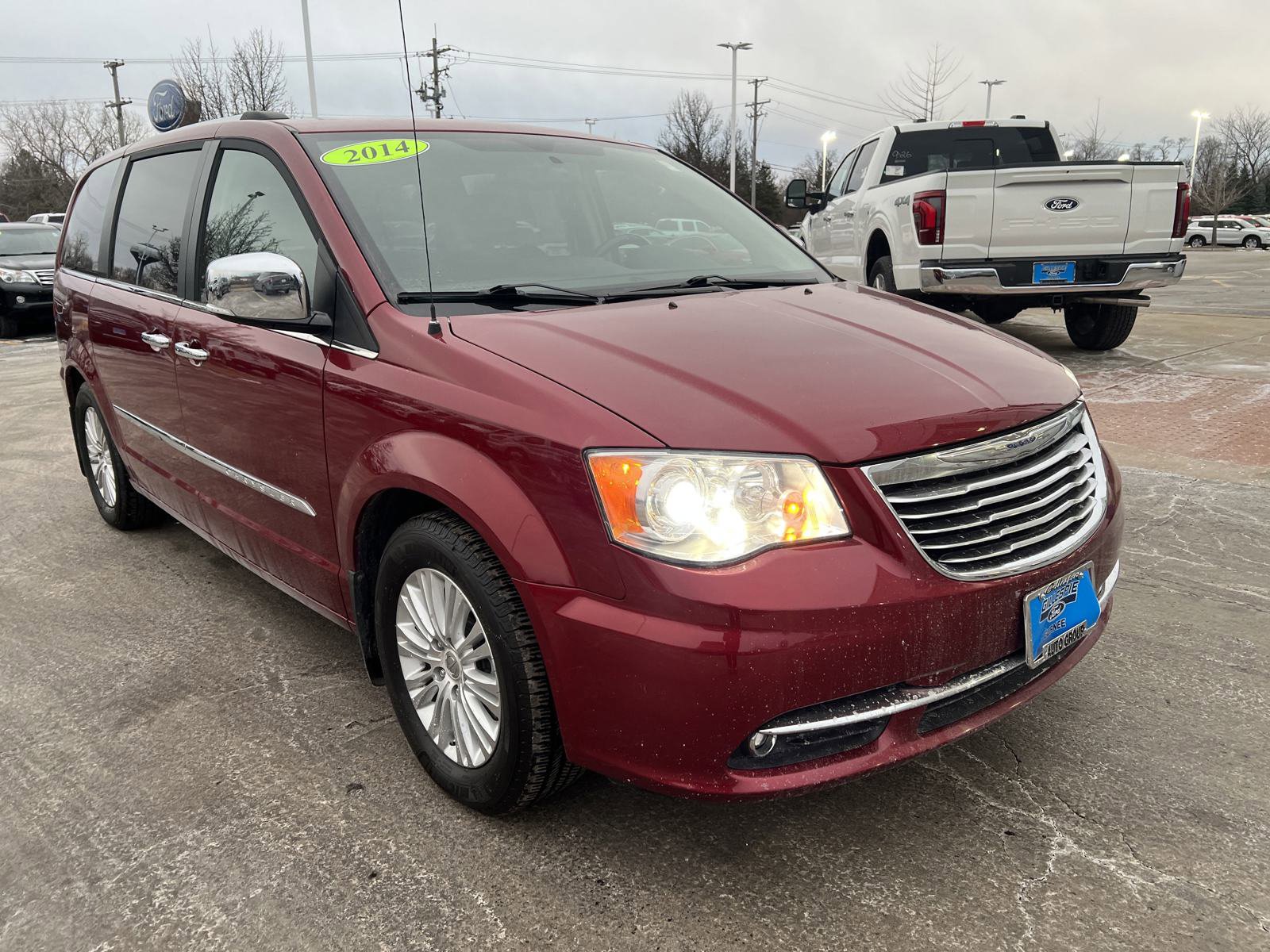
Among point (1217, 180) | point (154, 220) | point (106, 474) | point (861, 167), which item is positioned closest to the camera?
point (154, 220)

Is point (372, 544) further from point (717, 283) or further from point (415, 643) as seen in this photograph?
point (717, 283)

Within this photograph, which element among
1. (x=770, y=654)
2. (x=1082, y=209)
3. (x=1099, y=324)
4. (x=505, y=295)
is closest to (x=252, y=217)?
(x=505, y=295)

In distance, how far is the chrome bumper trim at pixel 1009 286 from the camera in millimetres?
7773

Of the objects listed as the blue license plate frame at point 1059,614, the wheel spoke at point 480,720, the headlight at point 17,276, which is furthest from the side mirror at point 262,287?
the headlight at point 17,276

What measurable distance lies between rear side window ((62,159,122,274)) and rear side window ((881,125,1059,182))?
7011 millimetres

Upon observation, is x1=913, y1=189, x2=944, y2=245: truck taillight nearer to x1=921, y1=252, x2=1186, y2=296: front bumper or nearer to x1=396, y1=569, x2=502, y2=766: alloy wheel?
x1=921, y1=252, x2=1186, y2=296: front bumper

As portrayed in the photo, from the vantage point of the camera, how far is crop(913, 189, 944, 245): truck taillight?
7.67 metres

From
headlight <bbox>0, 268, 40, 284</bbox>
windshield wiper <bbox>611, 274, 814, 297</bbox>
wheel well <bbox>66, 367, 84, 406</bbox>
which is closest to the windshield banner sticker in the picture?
windshield wiper <bbox>611, 274, 814, 297</bbox>

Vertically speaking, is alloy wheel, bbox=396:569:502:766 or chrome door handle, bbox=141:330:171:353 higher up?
chrome door handle, bbox=141:330:171:353

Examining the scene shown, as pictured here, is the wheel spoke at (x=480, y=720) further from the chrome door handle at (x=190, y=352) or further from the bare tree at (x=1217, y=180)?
the bare tree at (x=1217, y=180)

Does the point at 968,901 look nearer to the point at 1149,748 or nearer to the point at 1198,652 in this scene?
the point at 1149,748

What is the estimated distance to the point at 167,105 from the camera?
12320mm

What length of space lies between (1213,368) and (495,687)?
25.0ft

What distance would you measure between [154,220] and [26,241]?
1419 centimetres
